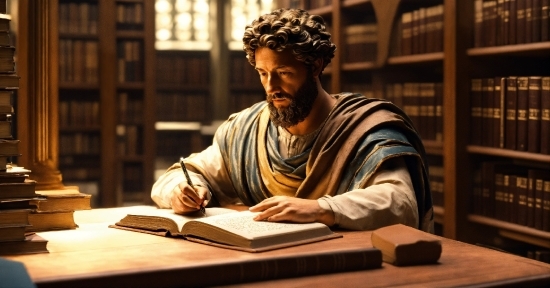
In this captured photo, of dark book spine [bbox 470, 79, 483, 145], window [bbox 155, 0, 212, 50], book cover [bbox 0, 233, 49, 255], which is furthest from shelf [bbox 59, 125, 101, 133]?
book cover [bbox 0, 233, 49, 255]

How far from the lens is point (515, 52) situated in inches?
144

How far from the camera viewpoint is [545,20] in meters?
3.50

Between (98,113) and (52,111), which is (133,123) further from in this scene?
(52,111)

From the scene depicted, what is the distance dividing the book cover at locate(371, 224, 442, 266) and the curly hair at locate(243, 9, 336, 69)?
0.86m

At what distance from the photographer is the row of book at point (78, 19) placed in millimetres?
6379

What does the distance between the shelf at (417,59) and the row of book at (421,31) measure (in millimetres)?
38

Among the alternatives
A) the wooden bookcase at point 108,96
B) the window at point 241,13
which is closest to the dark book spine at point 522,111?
the wooden bookcase at point 108,96

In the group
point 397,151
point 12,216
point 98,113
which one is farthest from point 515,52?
point 98,113

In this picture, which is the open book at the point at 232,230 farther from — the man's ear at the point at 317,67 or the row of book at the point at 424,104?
the row of book at the point at 424,104

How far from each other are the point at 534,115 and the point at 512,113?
0.16 meters

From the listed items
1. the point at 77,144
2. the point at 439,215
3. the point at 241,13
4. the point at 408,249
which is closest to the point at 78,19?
the point at 77,144

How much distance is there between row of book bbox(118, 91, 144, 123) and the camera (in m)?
6.56

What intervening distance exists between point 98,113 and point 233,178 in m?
3.82

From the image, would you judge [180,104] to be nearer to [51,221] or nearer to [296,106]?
[296,106]
